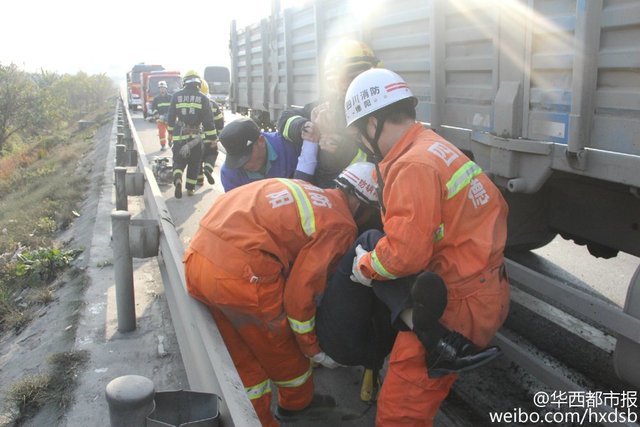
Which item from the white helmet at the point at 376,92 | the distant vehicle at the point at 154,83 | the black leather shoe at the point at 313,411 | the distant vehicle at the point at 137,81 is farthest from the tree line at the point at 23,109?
the white helmet at the point at 376,92

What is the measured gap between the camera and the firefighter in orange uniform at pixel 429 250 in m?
2.41

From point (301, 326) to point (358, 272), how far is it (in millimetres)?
478

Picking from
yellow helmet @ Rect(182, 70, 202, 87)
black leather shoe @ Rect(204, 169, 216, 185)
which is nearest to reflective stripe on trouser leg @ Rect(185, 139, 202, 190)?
black leather shoe @ Rect(204, 169, 216, 185)

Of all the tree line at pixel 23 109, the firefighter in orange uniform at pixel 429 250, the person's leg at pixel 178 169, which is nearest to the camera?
the firefighter in orange uniform at pixel 429 250

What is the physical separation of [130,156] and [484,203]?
514 cm

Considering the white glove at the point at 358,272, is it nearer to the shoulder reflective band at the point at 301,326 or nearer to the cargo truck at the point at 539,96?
the shoulder reflective band at the point at 301,326

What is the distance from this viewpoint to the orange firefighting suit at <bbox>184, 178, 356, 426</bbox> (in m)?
2.76

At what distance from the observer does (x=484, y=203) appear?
2.62m

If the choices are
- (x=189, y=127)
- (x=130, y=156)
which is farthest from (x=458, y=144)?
(x=189, y=127)

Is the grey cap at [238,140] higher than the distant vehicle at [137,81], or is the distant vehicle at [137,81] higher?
the distant vehicle at [137,81]

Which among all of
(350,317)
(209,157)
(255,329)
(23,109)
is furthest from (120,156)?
(23,109)

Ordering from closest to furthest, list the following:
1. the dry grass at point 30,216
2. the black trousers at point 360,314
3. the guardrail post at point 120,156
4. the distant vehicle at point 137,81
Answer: the black trousers at point 360,314 < the dry grass at point 30,216 < the guardrail post at point 120,156 < the distant vehicle at point 137,81

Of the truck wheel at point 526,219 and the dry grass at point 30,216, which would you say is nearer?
the truck wheel at point 526,219

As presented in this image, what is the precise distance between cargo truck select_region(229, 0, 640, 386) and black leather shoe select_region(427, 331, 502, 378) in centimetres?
68
